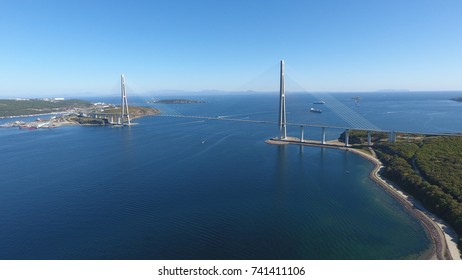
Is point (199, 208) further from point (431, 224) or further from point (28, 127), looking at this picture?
point (28, 127)

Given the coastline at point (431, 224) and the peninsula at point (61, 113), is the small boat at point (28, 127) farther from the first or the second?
the coastline at point (431, 224)

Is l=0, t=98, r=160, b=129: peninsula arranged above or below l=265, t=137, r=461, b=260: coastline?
above

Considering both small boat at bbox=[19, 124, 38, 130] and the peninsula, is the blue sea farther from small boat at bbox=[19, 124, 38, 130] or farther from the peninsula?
the peninsula

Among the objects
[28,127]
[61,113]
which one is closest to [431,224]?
[28,127]

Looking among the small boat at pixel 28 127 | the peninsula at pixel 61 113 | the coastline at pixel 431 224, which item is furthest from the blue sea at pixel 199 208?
the peninsula at pixel 61 113

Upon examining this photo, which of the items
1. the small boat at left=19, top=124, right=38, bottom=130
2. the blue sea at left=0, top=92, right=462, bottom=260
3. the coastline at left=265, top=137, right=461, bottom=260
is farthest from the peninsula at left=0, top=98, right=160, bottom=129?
the coastline at left=265, top=137, right=461, bottom=260

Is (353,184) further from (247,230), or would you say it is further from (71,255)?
(71,255)

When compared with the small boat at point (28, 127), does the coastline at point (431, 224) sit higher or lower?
lower

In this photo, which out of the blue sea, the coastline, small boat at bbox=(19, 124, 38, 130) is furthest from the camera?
small boat at bbox=(19, 124, 38, 130)
